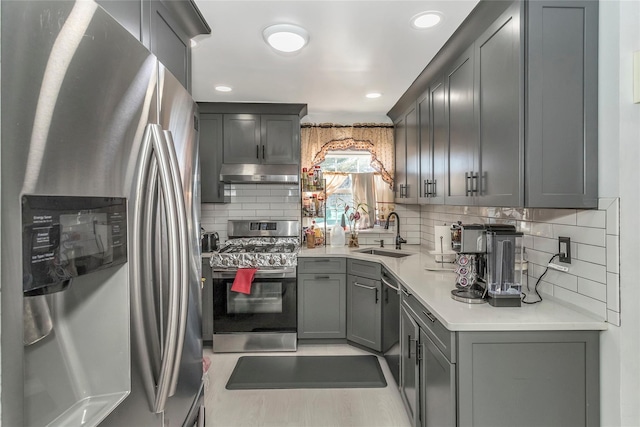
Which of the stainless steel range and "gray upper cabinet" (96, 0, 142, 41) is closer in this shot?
"gray upper cabinet" (96, 0, 142, 41)

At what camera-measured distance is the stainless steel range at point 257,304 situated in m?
3.17

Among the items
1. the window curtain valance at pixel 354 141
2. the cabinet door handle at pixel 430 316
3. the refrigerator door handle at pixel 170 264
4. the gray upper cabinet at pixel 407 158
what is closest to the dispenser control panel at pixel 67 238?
the refrigerator door handle at pixel 170 264

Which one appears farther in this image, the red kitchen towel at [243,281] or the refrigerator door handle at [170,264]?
the red kitchen towel at [243,281]

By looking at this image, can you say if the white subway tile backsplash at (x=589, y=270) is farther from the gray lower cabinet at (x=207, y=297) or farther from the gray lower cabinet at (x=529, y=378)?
the gray lower cabinet at (x=207, y=297)

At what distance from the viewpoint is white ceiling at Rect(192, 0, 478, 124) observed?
1.75 metres

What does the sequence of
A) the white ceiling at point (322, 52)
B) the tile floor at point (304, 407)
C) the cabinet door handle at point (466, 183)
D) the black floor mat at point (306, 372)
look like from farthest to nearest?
Result: 1. the black floor mat at point (306, 372)
2. the tile floor at point (304, 407)
3. the cabinet door handle at point (466, 183)
4. the white ceiling at point (322, 52)

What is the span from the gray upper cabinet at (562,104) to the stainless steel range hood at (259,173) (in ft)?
7.45

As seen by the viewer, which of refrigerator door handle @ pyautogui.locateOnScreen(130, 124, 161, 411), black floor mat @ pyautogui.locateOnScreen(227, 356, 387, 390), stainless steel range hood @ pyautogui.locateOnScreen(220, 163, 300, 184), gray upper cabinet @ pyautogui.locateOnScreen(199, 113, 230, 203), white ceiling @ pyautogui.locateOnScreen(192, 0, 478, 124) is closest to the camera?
refrigerator door handle @ pyautogui.locateOnScreen(130, 124, 161, 411)

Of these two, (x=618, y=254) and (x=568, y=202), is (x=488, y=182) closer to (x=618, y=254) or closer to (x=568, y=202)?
(x=568, y=202)

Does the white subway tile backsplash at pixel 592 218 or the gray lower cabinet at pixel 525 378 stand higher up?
the white subway tile backsplash at pixel 592 218

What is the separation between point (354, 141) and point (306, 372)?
2.38 m

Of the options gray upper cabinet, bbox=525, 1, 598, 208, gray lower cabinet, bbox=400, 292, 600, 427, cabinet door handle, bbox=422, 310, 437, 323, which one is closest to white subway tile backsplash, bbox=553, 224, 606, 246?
gray upper cabinet, bbox=525, 1, 598, 208

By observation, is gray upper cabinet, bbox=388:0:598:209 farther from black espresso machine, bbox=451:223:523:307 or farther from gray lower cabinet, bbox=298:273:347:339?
gray lower cabinet, bbox=298:273:347:339

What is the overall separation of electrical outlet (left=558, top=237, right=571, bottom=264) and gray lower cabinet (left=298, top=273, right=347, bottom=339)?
75.5 inches
